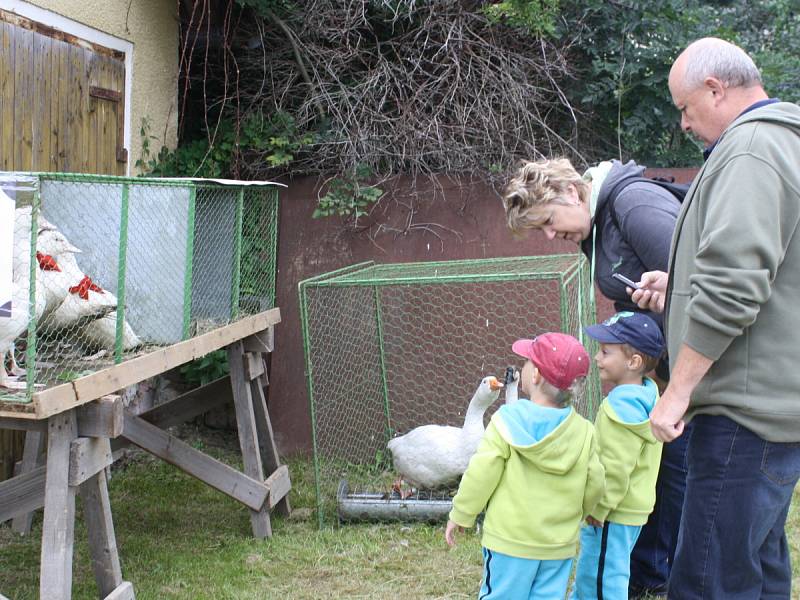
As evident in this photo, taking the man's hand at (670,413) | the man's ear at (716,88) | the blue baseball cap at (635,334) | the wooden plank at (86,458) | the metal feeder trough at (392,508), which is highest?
the man's ear at (716,88)

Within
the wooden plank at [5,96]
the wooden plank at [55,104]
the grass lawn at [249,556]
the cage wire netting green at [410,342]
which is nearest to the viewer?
the grass lawn at [249,556]

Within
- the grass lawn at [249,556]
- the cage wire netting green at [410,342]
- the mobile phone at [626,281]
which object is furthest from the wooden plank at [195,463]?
the mobile phone at [626,281]

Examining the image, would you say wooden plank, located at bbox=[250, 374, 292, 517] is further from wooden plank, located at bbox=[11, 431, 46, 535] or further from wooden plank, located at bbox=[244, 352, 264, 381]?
wooden plank, located at bbox=[11, 431, 46, 535]

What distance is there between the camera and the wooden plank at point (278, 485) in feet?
14.7

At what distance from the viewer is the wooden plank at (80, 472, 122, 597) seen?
3.20 metres

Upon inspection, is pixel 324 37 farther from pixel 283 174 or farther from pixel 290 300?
pixel 290 300

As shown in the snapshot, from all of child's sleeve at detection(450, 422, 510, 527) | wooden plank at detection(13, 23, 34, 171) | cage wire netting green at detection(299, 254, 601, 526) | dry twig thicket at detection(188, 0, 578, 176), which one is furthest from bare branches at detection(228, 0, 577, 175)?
child's sleeve at detection(450, 422, 510, 527)

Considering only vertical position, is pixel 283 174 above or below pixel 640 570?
above

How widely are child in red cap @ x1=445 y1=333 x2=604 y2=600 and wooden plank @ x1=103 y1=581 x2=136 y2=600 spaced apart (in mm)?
1342

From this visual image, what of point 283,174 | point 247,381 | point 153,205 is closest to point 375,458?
point 247,381

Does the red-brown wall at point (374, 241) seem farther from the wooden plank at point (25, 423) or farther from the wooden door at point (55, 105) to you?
the wooden plank at point (25, 423)

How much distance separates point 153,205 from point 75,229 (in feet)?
1.06

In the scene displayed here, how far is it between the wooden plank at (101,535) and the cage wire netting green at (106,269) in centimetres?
48

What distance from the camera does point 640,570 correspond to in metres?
3.51
